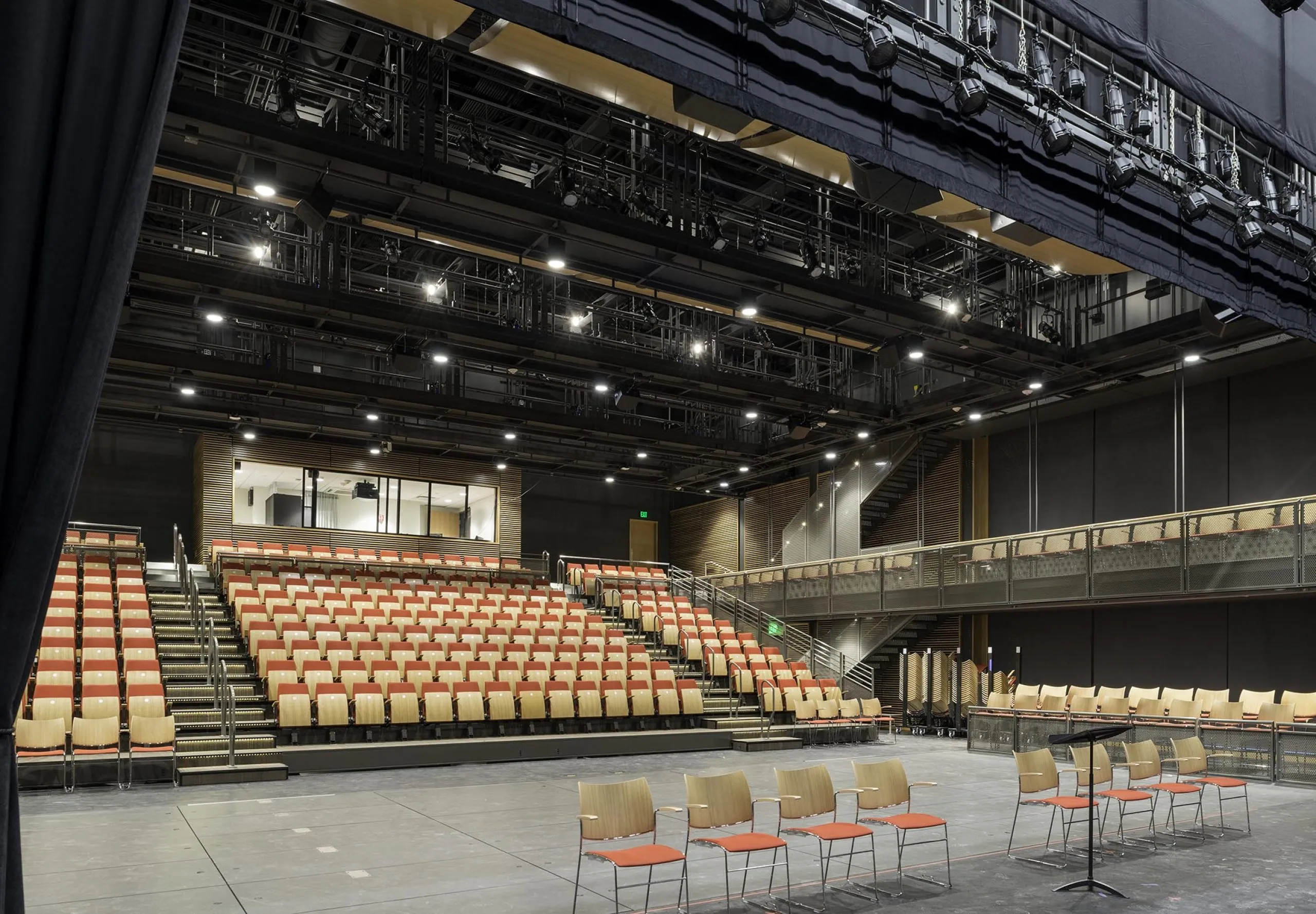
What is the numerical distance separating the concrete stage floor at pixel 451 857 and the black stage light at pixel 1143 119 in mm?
4970

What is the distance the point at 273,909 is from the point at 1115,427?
16573 millimetres

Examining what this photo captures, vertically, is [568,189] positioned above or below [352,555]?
above

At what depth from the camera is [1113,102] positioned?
7.19 meters

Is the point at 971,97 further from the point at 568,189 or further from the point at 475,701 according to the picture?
the point at 475,701

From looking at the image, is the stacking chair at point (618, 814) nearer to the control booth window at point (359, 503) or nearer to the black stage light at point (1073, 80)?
the black stage light at point (1073, 80)

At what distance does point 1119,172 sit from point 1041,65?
93 centimetres

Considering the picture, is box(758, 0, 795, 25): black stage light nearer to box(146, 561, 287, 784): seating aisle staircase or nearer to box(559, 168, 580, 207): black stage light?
box(559, 168, 580, 207): black stage light

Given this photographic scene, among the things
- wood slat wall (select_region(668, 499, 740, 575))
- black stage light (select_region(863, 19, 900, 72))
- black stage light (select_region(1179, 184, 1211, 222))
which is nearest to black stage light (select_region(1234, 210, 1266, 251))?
black stage light (select_region(1179, 184, 1211, 222))

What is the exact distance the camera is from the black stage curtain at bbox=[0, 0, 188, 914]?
2.18m

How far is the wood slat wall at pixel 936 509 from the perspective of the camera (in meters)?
20.9

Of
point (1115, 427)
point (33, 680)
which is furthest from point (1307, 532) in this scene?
point (33, 680)

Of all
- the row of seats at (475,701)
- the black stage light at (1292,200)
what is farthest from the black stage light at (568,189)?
the black stage light at (1292,200)

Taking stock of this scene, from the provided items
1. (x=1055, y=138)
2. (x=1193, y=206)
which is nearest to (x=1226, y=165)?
(x=1193, y=206)

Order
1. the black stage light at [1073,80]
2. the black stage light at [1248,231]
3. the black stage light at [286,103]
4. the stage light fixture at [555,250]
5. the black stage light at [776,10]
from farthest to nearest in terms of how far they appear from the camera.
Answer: the stage light fixture at [555,250] → the black stage light at [286,103] → the black stage light at [1248,231] → the black stage light at [1073,80] → the black stage light at [776,10]
